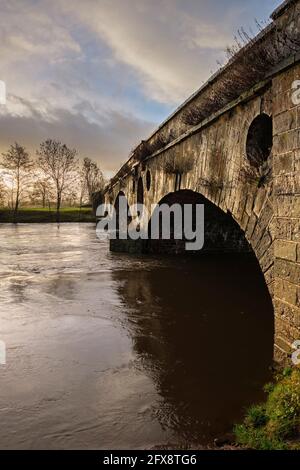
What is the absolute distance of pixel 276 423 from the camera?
336cm

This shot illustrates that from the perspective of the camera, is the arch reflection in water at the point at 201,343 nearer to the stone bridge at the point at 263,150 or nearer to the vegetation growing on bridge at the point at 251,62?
the stone bridge at the point at 263,150

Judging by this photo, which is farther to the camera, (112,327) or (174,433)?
(112,327)

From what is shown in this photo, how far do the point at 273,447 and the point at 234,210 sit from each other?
4.05m

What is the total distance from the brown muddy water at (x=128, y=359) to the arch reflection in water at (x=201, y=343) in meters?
0.02

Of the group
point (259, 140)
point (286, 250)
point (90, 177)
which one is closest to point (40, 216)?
point (90, 177)

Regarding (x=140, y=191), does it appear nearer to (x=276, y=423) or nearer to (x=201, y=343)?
→ (x=201, y=343)

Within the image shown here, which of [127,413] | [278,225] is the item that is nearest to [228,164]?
[278,225]

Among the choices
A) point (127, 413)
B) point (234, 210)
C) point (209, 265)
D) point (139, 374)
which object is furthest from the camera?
point (209, 265)

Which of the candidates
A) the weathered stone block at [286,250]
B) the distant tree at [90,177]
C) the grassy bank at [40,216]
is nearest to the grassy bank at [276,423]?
the weathered stone block at [286,250]

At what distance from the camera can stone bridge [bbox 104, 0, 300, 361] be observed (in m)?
4.60

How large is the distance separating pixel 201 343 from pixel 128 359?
52.9 inches

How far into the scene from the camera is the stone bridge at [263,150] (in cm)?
460

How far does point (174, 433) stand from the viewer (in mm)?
3650
